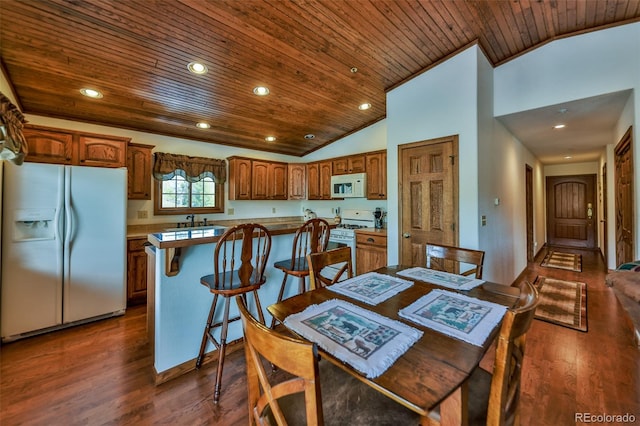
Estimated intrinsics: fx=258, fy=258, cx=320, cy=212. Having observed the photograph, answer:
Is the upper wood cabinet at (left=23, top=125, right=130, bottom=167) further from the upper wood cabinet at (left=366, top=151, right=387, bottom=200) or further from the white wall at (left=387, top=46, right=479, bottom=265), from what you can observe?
the white wall at (left=387, top=46, right=479, bottom=265)

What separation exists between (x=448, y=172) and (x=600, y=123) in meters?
2.44

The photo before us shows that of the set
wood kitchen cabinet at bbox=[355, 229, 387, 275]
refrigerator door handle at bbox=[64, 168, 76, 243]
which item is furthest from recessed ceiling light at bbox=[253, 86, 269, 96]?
wood kitchen cabinet at bbox=[355, 229, 387, 275]

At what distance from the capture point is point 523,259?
4.72 meters

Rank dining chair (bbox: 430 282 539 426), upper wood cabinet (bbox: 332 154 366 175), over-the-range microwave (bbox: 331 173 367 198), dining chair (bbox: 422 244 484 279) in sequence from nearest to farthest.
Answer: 1. dining chair (bbox: 430 282 539 426)
2. dining chair (bbox: 422 244 484 279)
3. over-the-range microwave (bbox: 331 173 367 198)
4. upper wood cabinet (bbox: 332 154 366 175)

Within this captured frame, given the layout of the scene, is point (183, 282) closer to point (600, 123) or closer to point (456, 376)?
point (456, 376)

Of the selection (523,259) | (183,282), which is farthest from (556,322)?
(183,282)

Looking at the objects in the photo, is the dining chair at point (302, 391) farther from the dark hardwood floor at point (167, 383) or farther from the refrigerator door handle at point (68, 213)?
the refrigerator door handle at point (68, 213)

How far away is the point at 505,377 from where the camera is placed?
0.82 meters

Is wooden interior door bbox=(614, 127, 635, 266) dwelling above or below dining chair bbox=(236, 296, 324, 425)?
above

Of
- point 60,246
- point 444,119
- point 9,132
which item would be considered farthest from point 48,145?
point 444,119

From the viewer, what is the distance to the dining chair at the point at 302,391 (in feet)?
2.19

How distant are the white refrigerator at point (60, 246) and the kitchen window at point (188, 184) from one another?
0.87 metres

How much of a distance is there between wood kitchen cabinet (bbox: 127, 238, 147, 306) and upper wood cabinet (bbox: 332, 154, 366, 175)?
10.2ft

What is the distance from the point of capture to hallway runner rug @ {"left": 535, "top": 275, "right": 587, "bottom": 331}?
2820 mm
